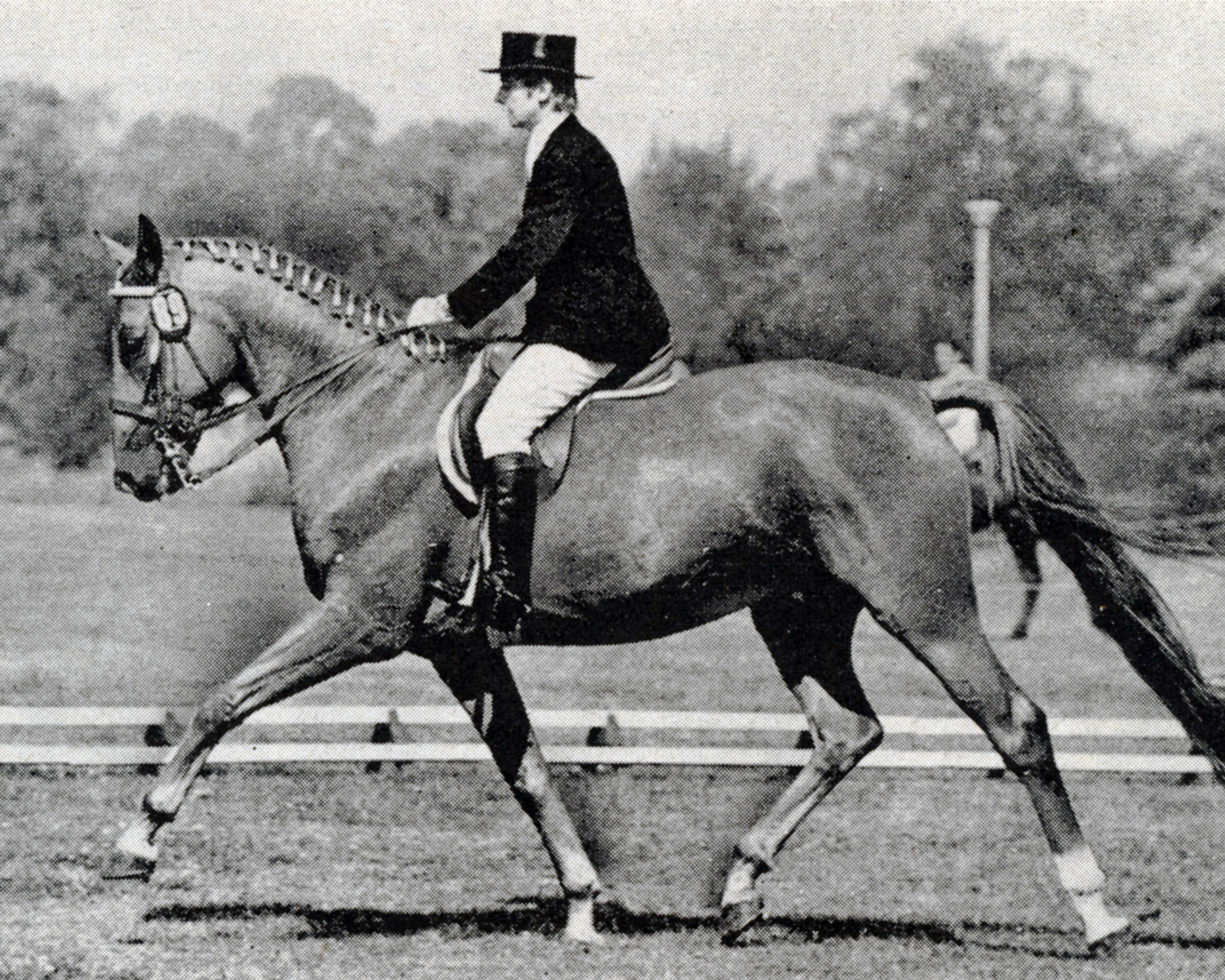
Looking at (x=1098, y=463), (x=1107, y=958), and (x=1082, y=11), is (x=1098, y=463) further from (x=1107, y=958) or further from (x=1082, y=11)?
(x=1107, y=958)

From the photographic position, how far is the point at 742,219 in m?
35.0

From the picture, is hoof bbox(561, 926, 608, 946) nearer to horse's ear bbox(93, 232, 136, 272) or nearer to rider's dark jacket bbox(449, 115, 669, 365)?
rider's dark jacket bbox(449, 115, 669, 365)

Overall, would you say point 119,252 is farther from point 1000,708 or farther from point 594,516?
point 1000,708

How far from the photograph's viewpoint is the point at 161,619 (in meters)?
19.0

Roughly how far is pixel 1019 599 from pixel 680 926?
13.8 m

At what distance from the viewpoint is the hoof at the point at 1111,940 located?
7.11 m

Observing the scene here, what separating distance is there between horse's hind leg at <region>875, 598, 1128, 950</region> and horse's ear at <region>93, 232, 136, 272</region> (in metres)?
3.25

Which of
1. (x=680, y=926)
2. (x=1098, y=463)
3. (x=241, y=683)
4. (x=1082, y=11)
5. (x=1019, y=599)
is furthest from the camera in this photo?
(x=1098, y=463)

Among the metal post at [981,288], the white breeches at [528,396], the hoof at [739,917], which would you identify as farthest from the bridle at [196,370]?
the metal post at [981,288]

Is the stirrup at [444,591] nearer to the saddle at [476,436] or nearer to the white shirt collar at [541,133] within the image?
the saddle at [476,436]

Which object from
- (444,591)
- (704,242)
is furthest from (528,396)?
(704,242)

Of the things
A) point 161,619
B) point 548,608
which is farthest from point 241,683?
point 161,619

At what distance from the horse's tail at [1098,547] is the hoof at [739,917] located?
178 centimetres

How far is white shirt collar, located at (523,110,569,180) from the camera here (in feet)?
23.6
